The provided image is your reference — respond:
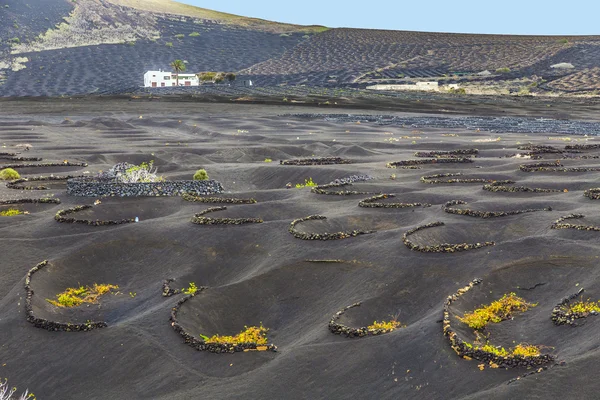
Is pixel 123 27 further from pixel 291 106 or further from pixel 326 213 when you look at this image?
pixel 326 213

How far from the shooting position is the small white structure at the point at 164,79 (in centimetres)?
15488

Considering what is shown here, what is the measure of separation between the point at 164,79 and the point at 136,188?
12460cm

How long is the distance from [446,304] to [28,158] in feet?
132

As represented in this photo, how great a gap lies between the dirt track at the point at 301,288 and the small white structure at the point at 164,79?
387 ft

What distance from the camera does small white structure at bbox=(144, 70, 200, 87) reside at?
15488cm

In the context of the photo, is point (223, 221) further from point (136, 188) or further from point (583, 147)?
point (583, 147)

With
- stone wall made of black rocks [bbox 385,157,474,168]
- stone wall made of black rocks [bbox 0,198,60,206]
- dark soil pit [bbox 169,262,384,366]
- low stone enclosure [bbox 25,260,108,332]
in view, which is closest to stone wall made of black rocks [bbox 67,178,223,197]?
stone wall made of black rocks [bbox 0,198,60,206]

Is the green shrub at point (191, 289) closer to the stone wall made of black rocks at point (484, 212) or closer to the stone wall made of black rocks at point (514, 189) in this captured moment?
the stone wall made of black rocks at point (484, 212)

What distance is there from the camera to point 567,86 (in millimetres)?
139875

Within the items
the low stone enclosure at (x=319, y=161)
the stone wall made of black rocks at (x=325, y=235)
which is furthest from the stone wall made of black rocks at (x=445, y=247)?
the low stone enclosure at (x=319, y=161)

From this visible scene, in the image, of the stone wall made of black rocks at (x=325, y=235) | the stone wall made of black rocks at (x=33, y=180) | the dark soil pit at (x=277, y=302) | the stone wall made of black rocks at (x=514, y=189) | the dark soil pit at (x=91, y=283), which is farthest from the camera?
the stone wall made of black rocks at (x=33, y=180)

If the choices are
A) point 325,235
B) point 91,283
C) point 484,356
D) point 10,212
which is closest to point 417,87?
point 10,212

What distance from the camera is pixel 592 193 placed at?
108 ft

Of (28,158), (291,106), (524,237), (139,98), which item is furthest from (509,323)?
(139,98)
